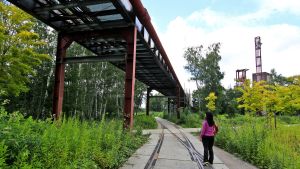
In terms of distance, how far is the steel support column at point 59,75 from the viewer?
44.3ft

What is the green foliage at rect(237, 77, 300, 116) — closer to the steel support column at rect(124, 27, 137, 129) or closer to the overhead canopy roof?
the overhead canopy roof

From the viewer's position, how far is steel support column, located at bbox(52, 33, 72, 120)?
13.5 m

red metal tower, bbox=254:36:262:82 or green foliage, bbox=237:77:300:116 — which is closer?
green foliage, bbox=237:77:300:116

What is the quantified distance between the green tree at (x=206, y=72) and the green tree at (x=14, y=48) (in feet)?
126

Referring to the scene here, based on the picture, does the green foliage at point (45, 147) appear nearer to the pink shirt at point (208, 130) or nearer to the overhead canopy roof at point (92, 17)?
the pink shirt at point (208, 130)

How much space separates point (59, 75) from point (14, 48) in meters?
5.41

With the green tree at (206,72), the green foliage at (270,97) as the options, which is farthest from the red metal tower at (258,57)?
the green foliage at (270,97)

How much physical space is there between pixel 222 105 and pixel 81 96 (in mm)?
Result: 30431

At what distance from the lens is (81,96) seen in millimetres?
33438

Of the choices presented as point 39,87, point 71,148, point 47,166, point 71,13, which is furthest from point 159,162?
point 39,87

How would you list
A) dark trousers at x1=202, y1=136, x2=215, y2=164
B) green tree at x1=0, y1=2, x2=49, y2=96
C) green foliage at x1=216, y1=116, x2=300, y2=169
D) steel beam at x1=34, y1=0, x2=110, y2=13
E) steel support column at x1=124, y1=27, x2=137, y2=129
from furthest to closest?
green tree at x1=0, y1=2, x2=49, y2=96
steel support column at x1=124, y1=27, x2=137, y2=129
steel beam at x1=34, y1=0, x2=110, y2=13
dark trousers at x1=202, y1=136, x2=215, y2=164
green foliage at x1=216, y1=116, x2=300, y2=169

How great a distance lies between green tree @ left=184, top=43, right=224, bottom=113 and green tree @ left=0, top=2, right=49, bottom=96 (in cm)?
3855

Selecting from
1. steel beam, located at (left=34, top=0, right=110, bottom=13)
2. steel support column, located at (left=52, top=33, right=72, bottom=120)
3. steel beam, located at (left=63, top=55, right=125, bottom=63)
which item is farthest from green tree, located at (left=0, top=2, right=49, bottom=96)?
steel beam, located at (left=34, top=0, right=110, bottom=13)

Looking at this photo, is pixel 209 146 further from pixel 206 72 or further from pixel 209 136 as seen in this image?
pixel 206 72
